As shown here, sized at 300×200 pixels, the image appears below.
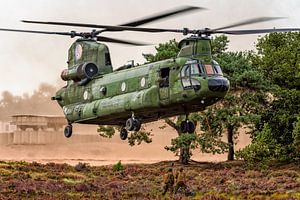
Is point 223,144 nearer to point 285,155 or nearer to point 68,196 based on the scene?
point 285,155

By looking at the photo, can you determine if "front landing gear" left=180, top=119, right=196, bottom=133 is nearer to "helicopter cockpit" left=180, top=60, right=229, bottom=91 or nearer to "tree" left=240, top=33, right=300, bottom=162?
"helicopter cockpit" left=180, top=60, right=229, bottom=91

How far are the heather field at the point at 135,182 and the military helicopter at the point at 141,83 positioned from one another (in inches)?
319

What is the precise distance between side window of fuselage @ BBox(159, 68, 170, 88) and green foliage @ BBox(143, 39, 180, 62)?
105 ft

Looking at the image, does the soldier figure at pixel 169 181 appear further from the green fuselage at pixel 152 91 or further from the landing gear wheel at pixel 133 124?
the landing gear wheel at pixel 133 124

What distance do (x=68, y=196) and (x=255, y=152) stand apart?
23424 millimetres

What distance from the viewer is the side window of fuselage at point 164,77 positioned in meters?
29.4

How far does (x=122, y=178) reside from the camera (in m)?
53.4

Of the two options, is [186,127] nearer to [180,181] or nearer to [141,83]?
[141,83]

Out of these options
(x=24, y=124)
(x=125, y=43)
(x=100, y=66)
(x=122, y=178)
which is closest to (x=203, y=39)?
(x=125, y=43)

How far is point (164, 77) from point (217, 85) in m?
2.70

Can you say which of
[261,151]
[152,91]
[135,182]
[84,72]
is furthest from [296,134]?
[152,91]

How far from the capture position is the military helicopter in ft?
92.3

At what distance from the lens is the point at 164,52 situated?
202ft

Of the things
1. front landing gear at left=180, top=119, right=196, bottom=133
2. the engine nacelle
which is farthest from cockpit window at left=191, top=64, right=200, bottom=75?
the engine nacelle
